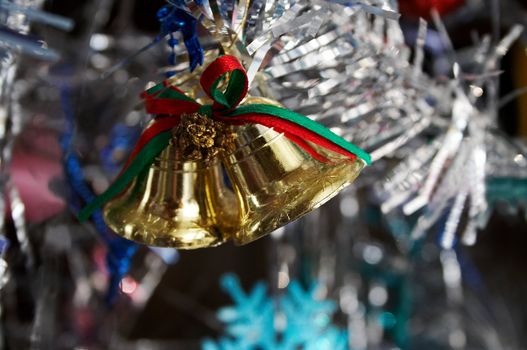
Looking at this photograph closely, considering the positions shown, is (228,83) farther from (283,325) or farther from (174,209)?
(283,325)

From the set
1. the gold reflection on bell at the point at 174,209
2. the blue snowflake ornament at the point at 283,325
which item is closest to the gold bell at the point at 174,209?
the gold reflection on bell at the point at 174,209

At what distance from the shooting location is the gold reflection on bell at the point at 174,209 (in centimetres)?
48

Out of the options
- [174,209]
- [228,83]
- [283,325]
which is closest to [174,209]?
[174,209]

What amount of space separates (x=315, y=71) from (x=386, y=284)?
21.3 inches

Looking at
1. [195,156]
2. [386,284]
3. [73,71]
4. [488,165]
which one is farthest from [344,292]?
[195,156]

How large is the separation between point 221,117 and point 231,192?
3.4 inches

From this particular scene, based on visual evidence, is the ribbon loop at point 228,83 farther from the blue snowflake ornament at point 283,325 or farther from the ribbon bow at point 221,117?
the blue snowflake ornament at point 283,325

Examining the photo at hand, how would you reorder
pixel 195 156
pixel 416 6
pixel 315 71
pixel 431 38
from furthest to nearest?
1. pixel 431 38
2. pixel 416 6
3. pixel 315 71
4. pixel 195 156

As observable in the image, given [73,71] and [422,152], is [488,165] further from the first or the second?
[73,71]

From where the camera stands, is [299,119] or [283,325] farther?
[283,325]

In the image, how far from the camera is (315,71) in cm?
56

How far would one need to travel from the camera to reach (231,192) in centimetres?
51

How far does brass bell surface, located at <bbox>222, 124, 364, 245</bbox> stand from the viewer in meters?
0.43

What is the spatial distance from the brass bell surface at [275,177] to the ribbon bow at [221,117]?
1cm
